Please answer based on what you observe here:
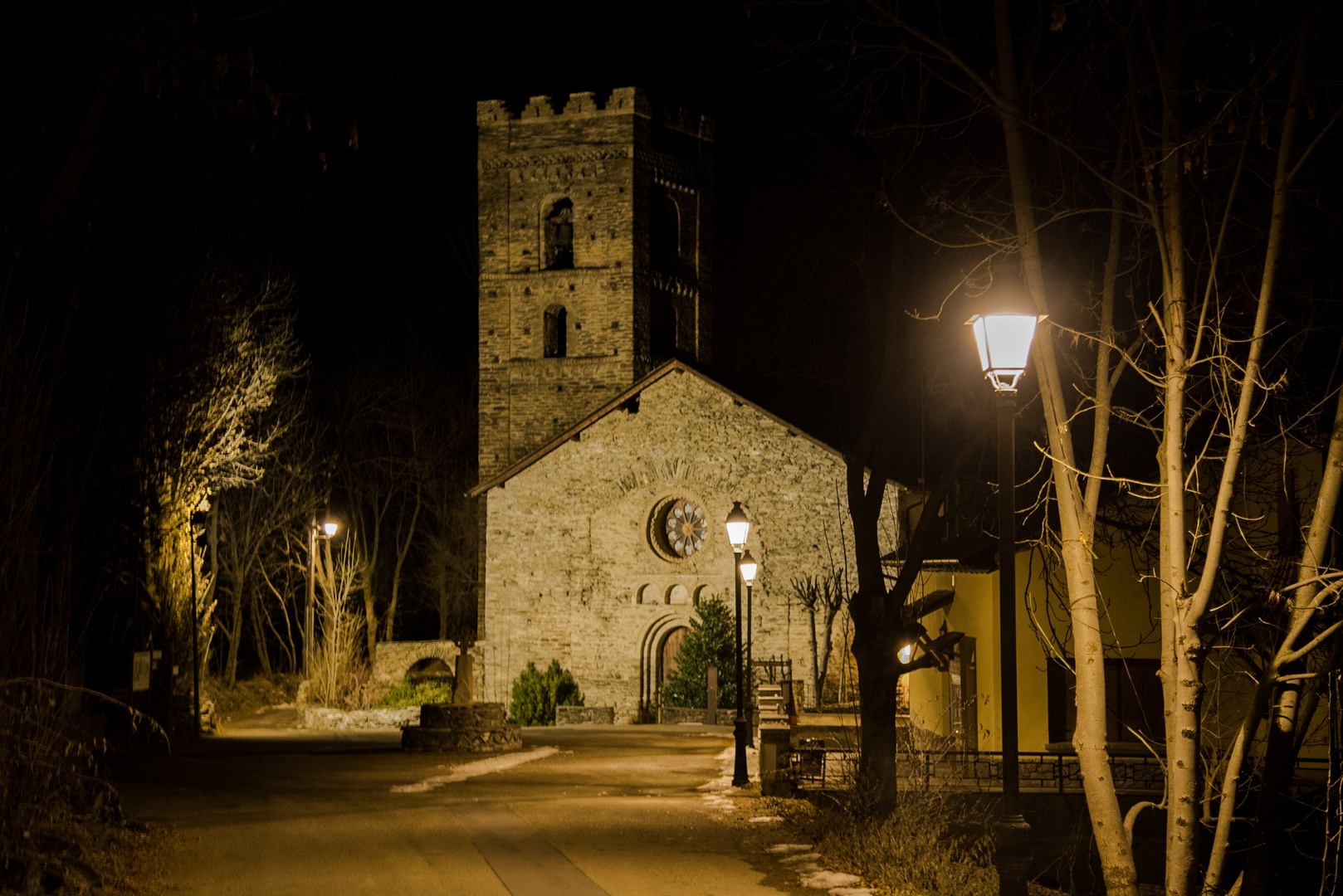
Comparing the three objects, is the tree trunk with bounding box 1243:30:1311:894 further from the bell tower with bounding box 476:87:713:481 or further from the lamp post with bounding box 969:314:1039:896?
the bell tower with bounding box 476:87:713:481

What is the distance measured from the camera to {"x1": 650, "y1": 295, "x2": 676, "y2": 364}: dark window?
42.1 metres

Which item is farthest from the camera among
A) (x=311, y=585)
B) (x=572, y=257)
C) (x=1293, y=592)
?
(x=572, y=257)

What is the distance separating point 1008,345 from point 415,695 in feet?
90.2

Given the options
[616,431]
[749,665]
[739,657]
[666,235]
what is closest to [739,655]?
[739,657]

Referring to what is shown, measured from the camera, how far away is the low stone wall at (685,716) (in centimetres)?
3197

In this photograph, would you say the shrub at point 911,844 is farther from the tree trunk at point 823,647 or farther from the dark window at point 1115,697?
the tree trunk at point 823,647

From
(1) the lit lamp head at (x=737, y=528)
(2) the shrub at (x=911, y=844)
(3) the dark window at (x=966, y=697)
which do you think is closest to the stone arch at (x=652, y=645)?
(3) the dark window at (x=966, y=697)

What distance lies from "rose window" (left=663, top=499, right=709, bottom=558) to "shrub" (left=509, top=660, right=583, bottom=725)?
4738 mm

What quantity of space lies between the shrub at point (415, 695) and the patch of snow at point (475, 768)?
33.1 feet

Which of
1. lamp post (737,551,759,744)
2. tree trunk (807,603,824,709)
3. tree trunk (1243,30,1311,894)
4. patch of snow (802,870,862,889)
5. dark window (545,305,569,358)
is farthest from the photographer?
dark window (545,305,569,358)

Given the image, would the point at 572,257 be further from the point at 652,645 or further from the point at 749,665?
the point at 749,665

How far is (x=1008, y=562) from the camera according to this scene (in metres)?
9.06

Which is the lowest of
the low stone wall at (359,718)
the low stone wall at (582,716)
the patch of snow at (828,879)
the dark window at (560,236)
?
the low stone wall at (582,716)

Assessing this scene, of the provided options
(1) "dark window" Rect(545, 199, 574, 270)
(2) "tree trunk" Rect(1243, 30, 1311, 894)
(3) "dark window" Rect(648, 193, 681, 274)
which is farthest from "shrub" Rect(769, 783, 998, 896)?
(3) "dark window" Rect(648, 193, 681, 274)
